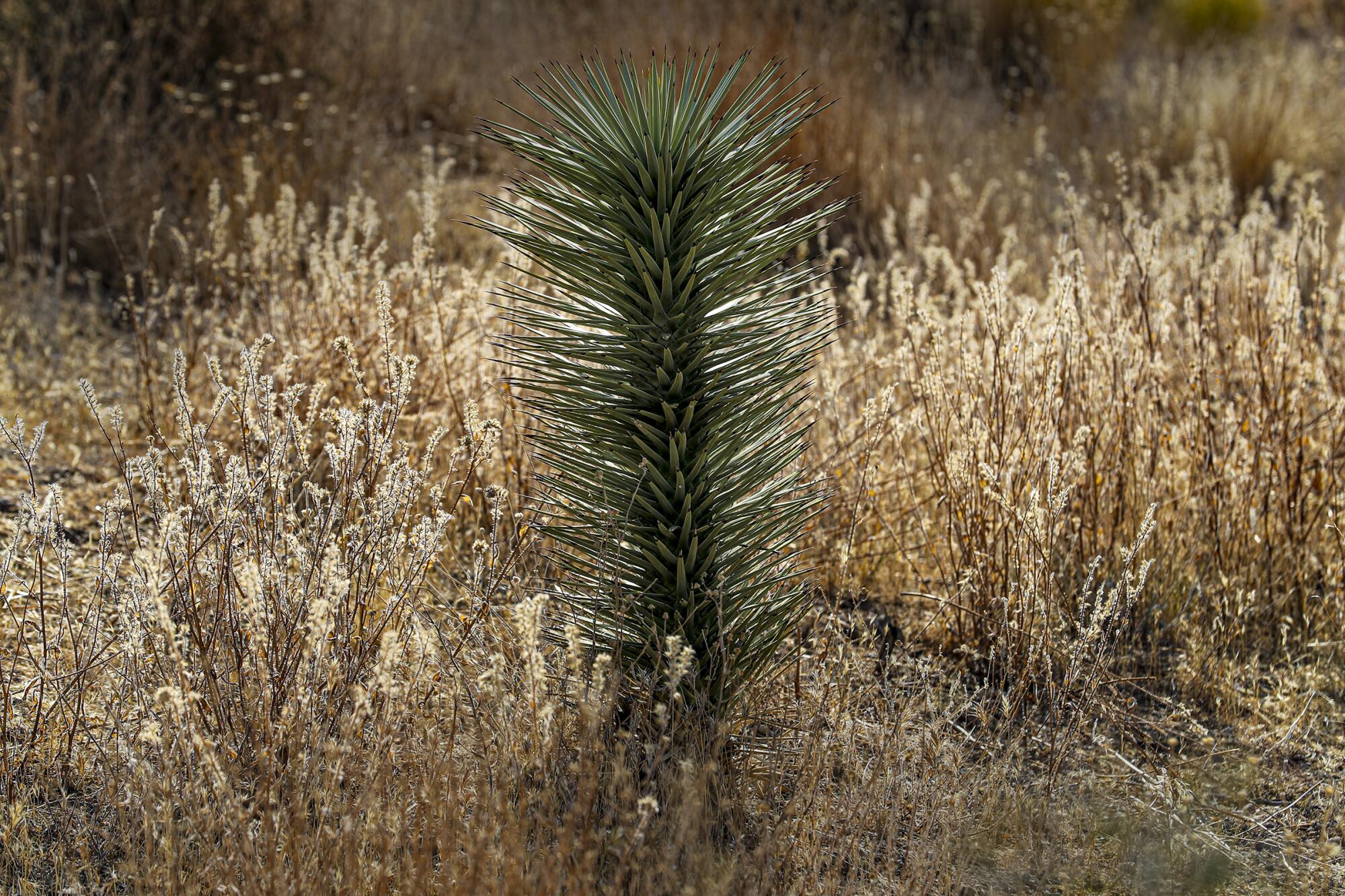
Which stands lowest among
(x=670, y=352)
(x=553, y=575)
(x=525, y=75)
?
(x=553, y=575)

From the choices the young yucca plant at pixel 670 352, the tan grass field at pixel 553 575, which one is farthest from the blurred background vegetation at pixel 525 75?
the young yucca plant at pixel 670 352

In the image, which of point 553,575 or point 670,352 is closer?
point 670,352

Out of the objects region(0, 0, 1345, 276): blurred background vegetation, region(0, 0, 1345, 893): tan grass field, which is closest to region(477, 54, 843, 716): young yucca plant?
region(0, 0, 1345, 893): tan grass field

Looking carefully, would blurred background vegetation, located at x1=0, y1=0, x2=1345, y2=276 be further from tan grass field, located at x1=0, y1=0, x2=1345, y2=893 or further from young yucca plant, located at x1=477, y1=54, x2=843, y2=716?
young yucca plant, located at x1=477, y1=54, x2=843, y2=716

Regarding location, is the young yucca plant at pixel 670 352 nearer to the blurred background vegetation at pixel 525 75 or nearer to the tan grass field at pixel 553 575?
the tan grass field at pixel 553 575

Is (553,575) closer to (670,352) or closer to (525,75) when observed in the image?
(670,352)

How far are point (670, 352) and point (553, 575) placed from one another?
1.18 metres

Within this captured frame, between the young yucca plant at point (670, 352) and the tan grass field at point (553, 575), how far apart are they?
0.18 meters

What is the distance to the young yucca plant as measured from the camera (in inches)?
83.9

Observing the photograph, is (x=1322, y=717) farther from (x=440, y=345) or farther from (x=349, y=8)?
(x=349, y=8)

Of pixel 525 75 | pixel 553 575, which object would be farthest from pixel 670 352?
pixel 525 75

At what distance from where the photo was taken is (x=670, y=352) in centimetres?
215

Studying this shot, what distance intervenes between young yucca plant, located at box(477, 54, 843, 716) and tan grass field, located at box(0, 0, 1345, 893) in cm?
18

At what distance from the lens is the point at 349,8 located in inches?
323
